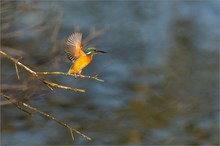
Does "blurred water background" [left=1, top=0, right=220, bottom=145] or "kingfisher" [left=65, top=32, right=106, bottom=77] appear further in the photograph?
"blurred water background" [left=1, top=0, right=220, bottom=145]

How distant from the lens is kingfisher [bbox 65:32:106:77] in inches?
129

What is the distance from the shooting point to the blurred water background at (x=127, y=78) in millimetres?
8945

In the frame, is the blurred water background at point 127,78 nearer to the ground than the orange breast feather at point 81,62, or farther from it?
farther from it

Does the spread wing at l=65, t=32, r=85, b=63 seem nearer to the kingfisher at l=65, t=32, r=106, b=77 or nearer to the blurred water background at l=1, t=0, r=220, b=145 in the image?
the kingfisher at l=65, t=32, r=106, b=77

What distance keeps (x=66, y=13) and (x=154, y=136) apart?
4868 mm

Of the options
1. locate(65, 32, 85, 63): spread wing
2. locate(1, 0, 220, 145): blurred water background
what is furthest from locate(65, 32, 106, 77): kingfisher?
locate(1, 0, 220, 145): blurred water background

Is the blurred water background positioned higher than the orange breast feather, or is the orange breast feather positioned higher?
the blurred water background

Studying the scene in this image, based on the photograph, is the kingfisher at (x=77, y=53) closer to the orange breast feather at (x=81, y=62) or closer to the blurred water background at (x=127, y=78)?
the orange breast feather at (x=81, y=62)

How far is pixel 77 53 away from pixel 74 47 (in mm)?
43

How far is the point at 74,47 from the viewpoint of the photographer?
3318 millimetres

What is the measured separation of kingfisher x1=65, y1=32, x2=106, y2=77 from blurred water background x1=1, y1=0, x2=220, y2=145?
3064 mm

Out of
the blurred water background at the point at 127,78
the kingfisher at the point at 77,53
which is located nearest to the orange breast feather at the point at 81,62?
the kingfisher at the point at 77,53

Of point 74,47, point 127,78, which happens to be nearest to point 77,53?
point 74,47

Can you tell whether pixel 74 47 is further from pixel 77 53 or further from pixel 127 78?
pixel 127 78
